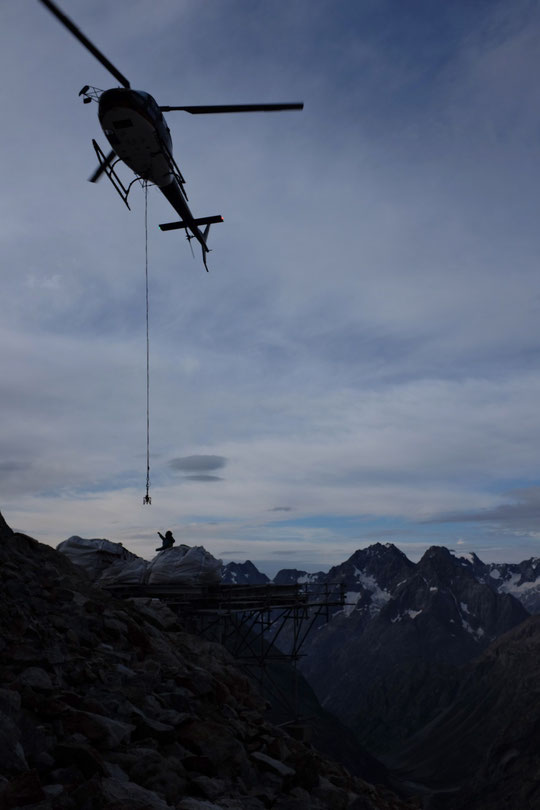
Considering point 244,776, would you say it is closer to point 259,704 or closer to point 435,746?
point 259,704

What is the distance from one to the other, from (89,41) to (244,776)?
16895mm

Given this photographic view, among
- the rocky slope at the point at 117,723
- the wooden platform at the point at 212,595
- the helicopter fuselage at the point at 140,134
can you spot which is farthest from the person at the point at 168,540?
the helicopter fuselage at the point at 140,134

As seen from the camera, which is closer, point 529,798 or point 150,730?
Answer: point 150,730

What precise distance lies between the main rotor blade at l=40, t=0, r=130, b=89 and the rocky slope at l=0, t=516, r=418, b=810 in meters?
11.8

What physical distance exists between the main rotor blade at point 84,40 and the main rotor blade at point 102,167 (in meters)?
2.57

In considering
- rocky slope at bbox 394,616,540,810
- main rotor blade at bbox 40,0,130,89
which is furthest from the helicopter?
rocky slope at bbox 394,616,540,810

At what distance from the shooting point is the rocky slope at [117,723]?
297 inches

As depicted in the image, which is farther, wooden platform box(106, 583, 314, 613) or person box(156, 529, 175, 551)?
person box(156, 529, 175, 551)

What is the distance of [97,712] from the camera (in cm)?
937

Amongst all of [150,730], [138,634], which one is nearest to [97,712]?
[150,730]

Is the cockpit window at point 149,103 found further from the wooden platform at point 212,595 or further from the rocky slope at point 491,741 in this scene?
the rocky slope at point 491,741

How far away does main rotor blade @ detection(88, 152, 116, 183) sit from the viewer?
2101 cm

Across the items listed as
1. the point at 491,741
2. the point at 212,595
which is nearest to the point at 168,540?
the point at 212,595

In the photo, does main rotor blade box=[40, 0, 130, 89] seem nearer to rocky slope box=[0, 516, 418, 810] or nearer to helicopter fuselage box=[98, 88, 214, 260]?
helicopter fuselage box=[98, 88, 214, 260]
